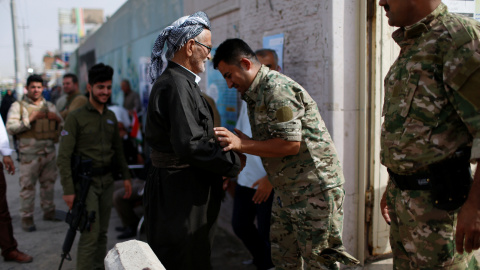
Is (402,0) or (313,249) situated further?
(313,249)

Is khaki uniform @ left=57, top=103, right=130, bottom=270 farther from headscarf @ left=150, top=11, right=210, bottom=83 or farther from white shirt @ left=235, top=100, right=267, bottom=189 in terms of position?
headscarf @ left=150, top=11, right=210, bottom=83

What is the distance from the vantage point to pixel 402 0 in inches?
70.7

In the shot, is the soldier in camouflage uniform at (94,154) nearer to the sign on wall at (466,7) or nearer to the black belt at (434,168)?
the black belt at (434,168)

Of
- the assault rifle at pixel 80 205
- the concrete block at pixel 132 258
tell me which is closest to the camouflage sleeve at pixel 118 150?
the assault rifle at pixel 80 205

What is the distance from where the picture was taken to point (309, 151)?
7.96 ft

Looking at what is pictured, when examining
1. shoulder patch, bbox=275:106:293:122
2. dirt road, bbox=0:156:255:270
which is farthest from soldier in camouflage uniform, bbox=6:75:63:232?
shoulder patch, bbox=275:106:293:122

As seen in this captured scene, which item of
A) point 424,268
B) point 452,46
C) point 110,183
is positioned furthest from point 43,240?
point 452,46

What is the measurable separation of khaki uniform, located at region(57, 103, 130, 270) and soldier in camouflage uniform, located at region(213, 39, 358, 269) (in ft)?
5.58

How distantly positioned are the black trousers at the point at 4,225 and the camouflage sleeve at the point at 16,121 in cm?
133

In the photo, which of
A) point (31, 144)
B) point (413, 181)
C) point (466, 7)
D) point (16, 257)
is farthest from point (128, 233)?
point (466, 7)

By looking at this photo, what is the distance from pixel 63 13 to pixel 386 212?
76.5 meters

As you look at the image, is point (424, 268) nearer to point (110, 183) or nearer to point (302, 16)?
point (302, 16)

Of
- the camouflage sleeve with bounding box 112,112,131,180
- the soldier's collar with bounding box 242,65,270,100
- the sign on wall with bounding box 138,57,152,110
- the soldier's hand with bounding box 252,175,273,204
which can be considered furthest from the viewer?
the sign on wall with bounding box 138,57,152,110

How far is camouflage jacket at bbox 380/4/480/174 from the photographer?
1.59 m
